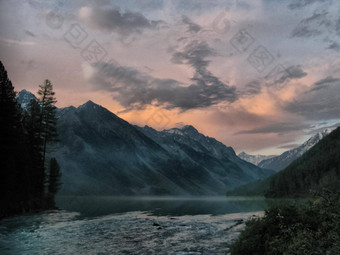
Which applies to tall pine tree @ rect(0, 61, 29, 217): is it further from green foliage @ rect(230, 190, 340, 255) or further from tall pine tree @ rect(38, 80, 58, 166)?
green foliage @ rect(230, 190, 340, 255)

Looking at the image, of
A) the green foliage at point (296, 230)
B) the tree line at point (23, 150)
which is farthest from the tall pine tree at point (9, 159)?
the green foliage at point (296, 230)

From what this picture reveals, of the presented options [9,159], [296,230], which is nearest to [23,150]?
[9,159]

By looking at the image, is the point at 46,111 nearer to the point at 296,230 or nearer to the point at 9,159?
the point at 9,159

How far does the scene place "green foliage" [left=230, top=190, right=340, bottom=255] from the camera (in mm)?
12402

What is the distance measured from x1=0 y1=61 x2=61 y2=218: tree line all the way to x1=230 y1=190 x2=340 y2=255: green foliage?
3969 cm

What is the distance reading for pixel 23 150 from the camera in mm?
52812

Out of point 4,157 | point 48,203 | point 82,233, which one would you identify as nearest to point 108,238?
point 82,233

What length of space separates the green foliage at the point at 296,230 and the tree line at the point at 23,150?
130 ft

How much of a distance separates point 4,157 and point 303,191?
636 feet

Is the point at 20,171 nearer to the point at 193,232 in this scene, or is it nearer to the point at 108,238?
the point at 108,238

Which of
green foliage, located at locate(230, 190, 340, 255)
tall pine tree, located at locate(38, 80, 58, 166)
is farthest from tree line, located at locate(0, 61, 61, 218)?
green foliage, located at locate(230, 190, 340, 255)

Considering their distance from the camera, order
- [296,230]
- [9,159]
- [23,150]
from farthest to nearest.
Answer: [23,150], [9,159], [296,230]

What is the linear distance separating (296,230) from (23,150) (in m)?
50.8

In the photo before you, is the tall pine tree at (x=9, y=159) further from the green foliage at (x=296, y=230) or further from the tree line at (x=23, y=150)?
the green foliage at (x=296, y=230)
